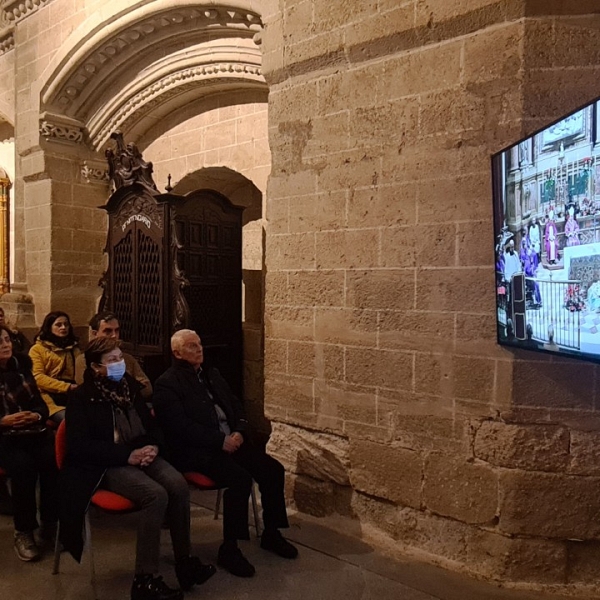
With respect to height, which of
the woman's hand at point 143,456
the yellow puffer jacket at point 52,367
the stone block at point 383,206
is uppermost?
the stone block at point 383,206

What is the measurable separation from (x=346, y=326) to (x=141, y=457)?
1.32 metres

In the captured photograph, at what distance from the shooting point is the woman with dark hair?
10.0 feet

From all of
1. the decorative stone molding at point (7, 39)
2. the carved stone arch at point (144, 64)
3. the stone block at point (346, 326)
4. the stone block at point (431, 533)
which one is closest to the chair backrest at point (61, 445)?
the stone block at point (346, 326)

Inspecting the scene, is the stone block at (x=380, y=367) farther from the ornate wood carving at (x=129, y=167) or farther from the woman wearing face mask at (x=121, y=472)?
the ornate wood carving at (x=129, y=167)

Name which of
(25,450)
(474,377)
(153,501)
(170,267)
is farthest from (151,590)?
(170,267)

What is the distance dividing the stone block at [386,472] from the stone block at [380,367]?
1.14 feet

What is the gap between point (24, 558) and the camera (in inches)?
117

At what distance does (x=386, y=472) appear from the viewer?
3.24 m

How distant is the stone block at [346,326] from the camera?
329 cm

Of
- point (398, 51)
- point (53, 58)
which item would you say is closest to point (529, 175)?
point (398, 51)

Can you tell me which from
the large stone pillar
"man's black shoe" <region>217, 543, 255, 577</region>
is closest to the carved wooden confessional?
the large stone pillar

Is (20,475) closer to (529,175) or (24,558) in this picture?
(24,558)

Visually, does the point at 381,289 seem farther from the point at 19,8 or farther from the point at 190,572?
the point at 19,8

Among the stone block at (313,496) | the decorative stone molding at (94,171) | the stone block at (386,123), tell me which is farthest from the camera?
the decorative stone molding at (94,171)
